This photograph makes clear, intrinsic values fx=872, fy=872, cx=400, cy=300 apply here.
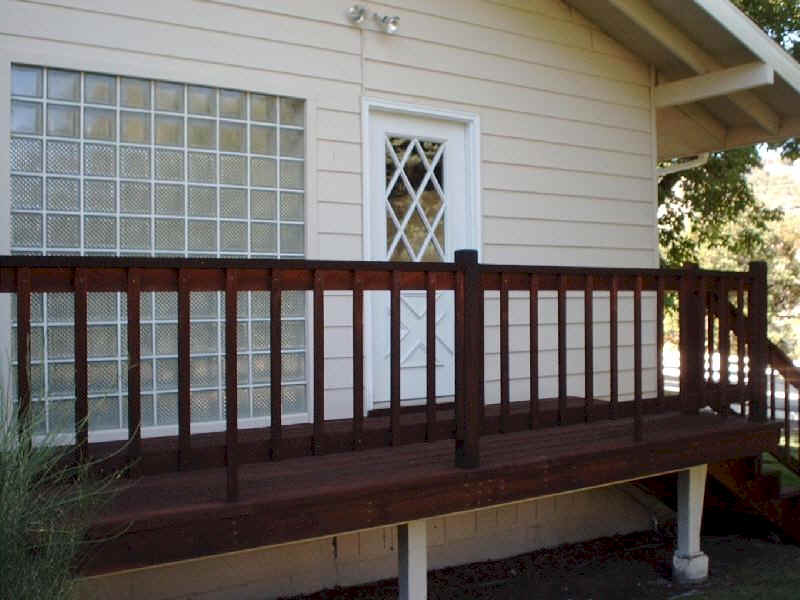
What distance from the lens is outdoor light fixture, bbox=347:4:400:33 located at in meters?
5.57

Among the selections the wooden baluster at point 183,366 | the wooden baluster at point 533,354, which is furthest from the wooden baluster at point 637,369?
the wooden baluster at point 183,366

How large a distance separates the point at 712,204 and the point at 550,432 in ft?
25.4

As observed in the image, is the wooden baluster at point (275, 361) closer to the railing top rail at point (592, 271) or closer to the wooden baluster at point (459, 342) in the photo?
the wooden baluster at point (459, 342)

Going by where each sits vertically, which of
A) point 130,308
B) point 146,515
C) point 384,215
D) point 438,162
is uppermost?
point 438,162

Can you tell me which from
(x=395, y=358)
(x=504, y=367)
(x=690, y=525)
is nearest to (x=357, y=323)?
(x=395, y=358)

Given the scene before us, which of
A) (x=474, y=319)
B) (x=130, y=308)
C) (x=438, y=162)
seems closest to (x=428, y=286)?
(x=474, y=319)

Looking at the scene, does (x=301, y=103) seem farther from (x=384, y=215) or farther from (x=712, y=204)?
(x=712, y=204)

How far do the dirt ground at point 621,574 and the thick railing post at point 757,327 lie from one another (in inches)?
47.8

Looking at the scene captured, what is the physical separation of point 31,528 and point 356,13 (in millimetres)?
3914

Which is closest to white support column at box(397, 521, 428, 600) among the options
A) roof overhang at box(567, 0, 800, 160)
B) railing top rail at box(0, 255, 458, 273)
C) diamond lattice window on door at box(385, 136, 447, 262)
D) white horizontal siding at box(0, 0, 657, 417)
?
railing top rail at box(0, 255, 458, 273)

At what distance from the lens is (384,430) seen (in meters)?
3.90

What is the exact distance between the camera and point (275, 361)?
3.56 m

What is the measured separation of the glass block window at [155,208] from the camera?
14.8 ft

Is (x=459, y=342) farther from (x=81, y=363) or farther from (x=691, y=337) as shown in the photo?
(x=691, y=337)
